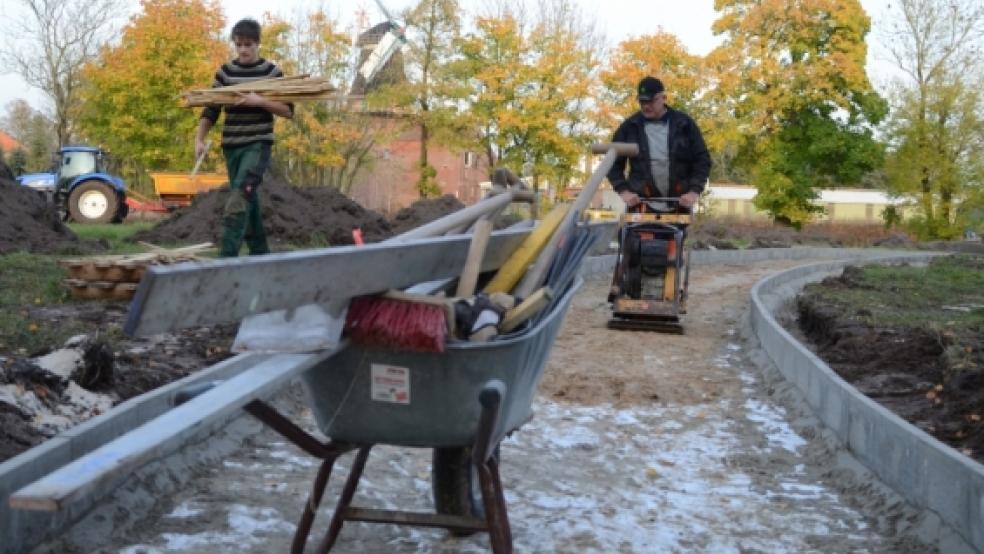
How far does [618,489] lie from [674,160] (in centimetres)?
496

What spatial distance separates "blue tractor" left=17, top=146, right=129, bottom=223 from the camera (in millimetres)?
24078

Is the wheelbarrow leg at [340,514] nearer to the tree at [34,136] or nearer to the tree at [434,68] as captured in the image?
the tree at [434,68]

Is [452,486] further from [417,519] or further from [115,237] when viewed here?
[115,237]

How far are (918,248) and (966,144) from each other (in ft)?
34.0

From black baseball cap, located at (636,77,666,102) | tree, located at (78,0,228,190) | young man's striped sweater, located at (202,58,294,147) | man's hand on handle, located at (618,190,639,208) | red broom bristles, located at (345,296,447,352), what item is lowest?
red broom bristles, located at (345,296,447,352)

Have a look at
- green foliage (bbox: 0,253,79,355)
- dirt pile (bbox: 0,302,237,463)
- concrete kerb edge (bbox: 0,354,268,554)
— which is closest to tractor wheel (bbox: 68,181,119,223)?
green foliage (bbox: 0,253,79,355)

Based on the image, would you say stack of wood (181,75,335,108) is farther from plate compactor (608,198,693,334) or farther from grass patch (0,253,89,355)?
plate compactor (608,198,693,334)

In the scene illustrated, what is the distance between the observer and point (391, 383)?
10.1 ft

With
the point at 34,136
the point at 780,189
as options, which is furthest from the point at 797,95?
the point at 34,136

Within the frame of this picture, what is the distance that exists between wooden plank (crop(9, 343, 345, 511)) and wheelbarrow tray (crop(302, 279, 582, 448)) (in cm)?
44

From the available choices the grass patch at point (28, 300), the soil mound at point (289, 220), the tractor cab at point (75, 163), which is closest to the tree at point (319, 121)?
the tractor cab at point (75, 163)

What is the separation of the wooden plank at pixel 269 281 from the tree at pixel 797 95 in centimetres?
4347

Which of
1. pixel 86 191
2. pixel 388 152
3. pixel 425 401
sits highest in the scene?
pixel 388 152

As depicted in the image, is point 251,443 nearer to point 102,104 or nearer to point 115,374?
point 115,374
